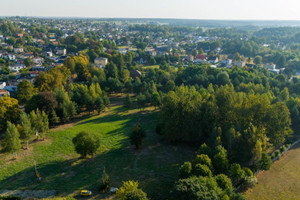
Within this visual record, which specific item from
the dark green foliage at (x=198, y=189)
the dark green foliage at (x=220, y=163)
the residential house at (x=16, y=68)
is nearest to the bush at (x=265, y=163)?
the dark green foliage at (x=220, y=163)

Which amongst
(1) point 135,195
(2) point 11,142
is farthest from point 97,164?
(1) point 135,195

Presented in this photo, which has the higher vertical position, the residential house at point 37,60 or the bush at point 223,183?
the residential house at point 37,60

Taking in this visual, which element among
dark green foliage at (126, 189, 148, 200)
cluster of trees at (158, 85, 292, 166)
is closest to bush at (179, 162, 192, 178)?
dark green foliage at (126, 189, 148, 200)

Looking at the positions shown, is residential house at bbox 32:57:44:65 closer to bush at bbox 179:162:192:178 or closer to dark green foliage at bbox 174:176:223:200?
bush at bbox 179:162:192:178

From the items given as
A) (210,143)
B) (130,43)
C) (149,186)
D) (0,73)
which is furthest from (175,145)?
(130,43)

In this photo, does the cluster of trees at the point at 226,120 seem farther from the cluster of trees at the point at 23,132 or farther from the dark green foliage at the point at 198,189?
the cluster of trees at the point at 23,132

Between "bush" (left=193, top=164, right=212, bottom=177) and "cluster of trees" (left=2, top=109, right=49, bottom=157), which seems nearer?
"bush" (left=193, top=164, right=212, bottom=177)

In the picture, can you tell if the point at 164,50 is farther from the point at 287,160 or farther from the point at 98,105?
the point at 287,160
